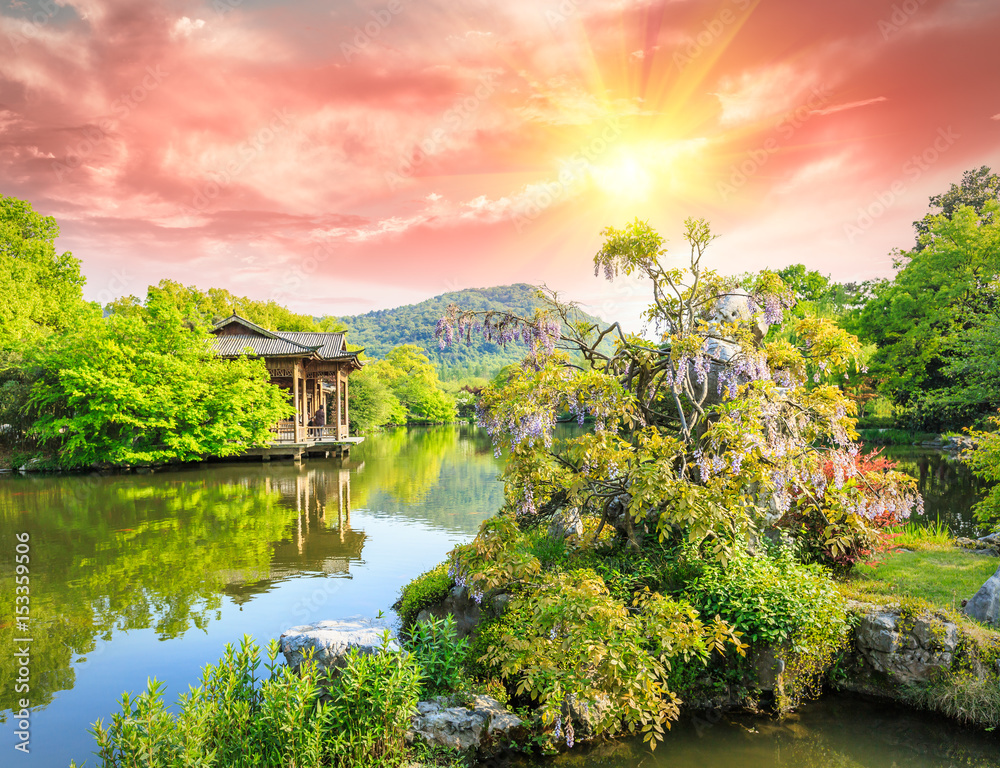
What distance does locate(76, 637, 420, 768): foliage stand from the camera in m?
3.14

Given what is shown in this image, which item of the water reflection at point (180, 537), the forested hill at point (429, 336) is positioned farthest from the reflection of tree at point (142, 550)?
the forested hill at point (429, 336)

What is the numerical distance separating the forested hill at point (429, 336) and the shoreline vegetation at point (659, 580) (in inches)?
3761

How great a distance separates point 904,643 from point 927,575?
1.84m

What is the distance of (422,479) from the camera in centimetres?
1794

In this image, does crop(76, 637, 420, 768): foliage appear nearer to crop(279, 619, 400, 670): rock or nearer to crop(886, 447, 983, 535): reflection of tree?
crop(279, 619, 400, 670): rock

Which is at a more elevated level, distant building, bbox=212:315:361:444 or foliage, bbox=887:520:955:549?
distant building, bbox=212:315:361:444

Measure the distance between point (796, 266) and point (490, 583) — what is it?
91.9ft

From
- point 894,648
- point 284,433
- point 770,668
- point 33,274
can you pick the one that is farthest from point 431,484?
point 33,274

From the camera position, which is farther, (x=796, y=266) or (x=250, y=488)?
(x=796, y=266)

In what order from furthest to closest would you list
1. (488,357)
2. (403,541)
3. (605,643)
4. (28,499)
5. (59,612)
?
(488,357)
(28,499)
(403,541)
(59,612)
(605,643)

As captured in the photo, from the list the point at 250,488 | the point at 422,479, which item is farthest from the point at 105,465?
the point at 422,479

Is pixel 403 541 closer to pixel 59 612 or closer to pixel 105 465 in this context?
pixel 59 612

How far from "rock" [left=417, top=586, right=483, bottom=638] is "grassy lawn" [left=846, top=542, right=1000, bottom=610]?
3.75 meters

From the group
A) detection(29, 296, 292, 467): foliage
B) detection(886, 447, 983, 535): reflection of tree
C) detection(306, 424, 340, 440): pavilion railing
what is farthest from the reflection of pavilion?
detection(886, 447, 983, 535): reflection of tree
